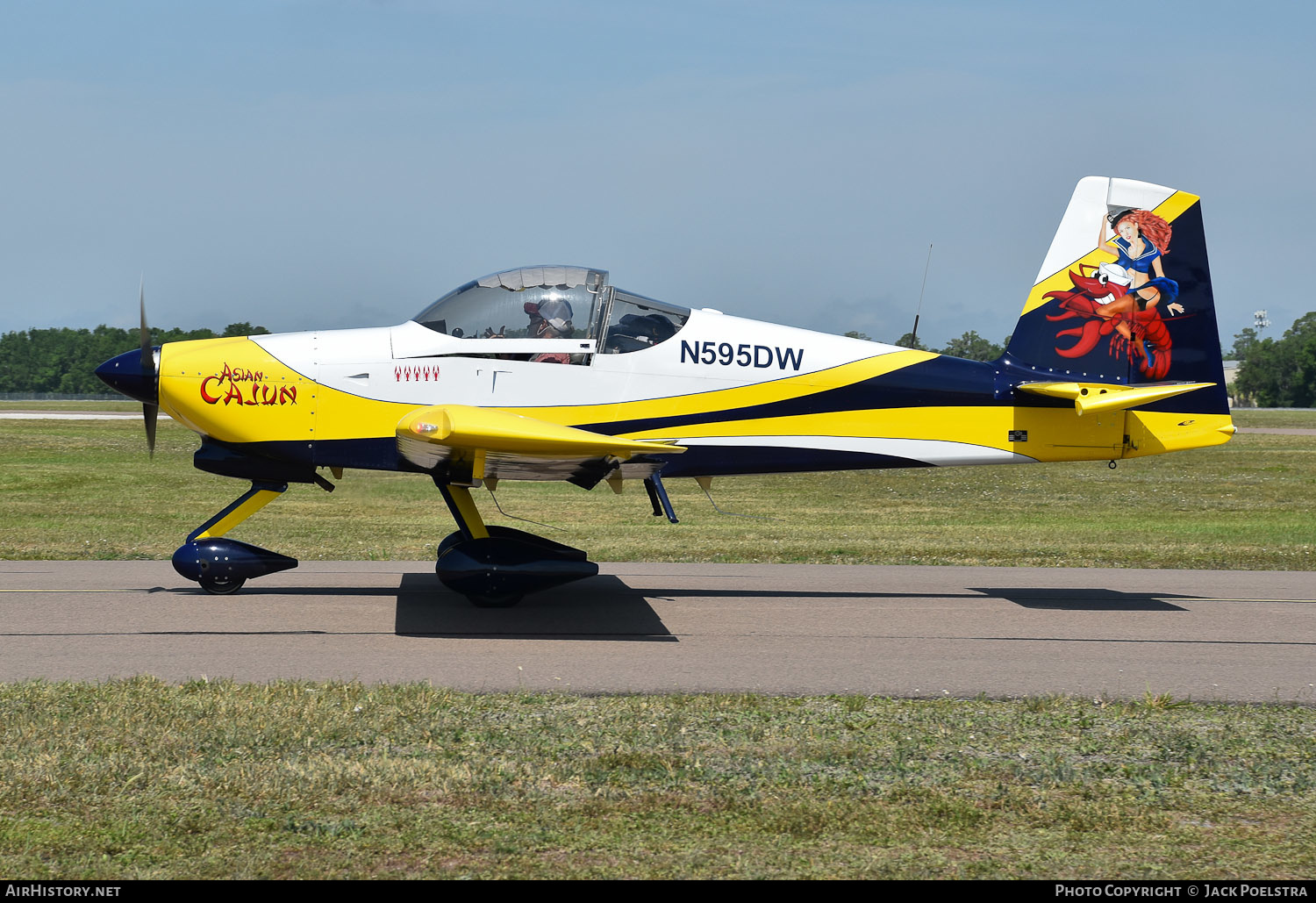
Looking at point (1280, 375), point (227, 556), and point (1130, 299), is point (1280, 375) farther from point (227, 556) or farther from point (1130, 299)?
point (227, 556)

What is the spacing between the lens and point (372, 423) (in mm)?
9836

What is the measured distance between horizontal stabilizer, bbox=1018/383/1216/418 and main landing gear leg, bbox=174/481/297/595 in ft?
22.9

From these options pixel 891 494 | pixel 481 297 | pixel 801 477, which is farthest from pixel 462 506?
pixel 801 477

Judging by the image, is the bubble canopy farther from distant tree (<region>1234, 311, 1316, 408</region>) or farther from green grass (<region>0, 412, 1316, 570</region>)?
distant tree (<region>1234, 311, 1316, 408</region>)

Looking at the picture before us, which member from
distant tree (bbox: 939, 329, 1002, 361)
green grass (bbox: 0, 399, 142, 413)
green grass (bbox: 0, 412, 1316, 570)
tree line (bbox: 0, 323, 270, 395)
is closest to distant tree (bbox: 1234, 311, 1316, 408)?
distant tree (bbox: 939, 329, 1002, 361)

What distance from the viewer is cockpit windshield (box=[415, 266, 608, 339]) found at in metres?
9.88

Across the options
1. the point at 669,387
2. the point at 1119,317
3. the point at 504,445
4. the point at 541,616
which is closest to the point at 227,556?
the point at 541,616

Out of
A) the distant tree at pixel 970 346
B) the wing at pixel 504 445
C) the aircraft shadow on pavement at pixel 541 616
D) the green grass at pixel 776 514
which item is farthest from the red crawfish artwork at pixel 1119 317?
the distant tree at pixel 970 346

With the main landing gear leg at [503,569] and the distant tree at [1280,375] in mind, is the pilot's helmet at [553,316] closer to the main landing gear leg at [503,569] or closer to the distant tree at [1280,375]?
the main landing gear leg at [503,569]

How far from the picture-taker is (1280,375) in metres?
119

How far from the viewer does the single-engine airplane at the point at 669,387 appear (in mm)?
9797

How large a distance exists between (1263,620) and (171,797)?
28.6ft

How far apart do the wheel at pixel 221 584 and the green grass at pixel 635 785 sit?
10.7ft

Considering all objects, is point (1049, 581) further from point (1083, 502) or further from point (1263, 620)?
point (1083, 502)
